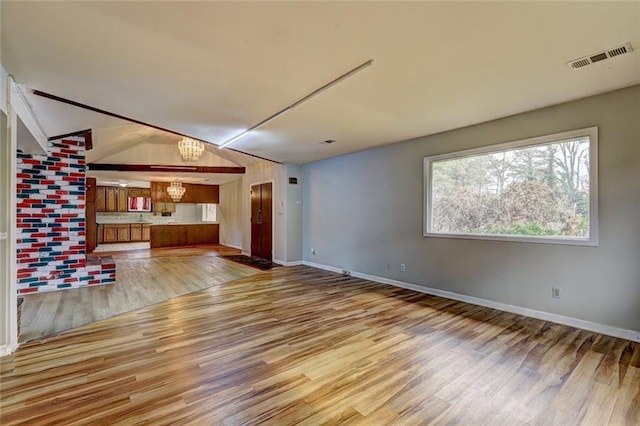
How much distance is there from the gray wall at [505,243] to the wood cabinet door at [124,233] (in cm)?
960

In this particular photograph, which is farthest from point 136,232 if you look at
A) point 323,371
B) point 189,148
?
point 323,371

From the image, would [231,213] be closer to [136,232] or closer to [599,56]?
[136,232]

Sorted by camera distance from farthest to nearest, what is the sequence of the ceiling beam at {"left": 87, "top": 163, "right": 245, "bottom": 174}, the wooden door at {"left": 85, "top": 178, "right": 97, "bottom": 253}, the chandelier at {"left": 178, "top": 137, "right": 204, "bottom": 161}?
1. the wooden door at {"left": 85, "top": 178, "right": 97, "bottom": 253}
2. the ceiling beam at {"left": 87, "top": 163, "right": 245, "bottom": 174}
3. the chandelier at {"left": 178, "top": 137, "right": 204, "bottom": 161}

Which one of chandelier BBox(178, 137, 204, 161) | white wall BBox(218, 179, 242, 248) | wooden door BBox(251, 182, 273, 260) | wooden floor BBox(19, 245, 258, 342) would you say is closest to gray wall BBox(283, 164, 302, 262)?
wooden door BBox(251, 182, 273, 260)

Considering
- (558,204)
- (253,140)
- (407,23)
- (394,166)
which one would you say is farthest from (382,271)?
(407,23)

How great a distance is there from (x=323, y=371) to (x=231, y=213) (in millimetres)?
9147

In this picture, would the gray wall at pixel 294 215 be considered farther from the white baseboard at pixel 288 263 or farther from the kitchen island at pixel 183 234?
the kitchen island at pixel 183 234

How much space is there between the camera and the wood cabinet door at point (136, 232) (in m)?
12.2

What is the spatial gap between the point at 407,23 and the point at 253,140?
3766mm

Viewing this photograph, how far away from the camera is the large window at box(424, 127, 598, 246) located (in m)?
3.40

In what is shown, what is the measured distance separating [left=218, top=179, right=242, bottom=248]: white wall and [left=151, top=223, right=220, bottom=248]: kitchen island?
0.42 meters

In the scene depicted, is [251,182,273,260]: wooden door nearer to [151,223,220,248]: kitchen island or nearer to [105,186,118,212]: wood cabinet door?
[151,223,220,248]: kitchen island

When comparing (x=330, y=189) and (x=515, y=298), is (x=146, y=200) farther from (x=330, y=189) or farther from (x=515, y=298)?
(x=515, y=298)

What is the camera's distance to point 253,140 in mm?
5395
